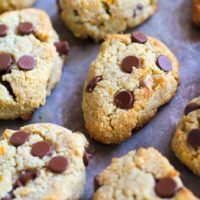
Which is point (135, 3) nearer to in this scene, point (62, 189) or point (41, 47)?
point (41, 47)

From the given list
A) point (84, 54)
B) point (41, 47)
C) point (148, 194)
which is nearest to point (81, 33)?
point (84, 54)

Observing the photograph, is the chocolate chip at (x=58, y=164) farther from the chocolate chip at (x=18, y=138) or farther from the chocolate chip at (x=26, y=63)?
the chocolate chip at (x=26, y=63)

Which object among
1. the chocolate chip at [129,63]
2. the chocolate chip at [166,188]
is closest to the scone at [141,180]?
the chocolate chip at [166,188]

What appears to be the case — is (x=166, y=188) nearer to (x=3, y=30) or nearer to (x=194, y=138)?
(x=194, y=138)

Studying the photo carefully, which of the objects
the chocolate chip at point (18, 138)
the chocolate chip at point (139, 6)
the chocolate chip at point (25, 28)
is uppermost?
the chocolate chip at point (139, 6)

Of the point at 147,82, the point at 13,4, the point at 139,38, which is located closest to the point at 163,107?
the point at 147,82
